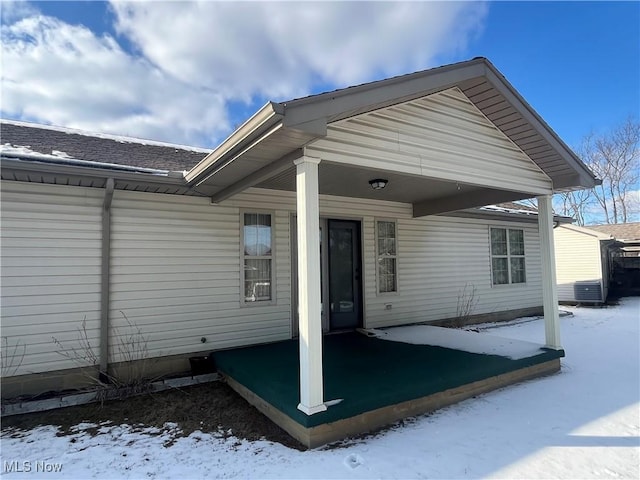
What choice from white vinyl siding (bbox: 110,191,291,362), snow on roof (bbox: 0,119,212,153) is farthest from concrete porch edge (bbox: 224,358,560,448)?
snow on roof (bbox: 0,119,212,153)

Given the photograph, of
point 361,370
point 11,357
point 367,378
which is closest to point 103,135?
point 11,357

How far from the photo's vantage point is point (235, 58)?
28.7 ft

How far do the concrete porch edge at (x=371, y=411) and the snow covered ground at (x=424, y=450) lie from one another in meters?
0.11

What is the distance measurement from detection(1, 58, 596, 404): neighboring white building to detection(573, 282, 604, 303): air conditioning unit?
10.1m

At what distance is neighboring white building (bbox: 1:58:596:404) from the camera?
3.49 metres

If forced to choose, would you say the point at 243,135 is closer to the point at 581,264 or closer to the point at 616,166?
the point at 581,264

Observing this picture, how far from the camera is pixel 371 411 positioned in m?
3.53

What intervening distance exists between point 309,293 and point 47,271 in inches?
138

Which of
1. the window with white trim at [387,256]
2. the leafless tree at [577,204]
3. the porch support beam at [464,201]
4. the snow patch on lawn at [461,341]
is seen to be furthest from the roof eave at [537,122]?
the leafless tree at [577,204]

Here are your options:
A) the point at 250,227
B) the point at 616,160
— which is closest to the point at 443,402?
the point at 250,227

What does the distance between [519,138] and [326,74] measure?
650 cm

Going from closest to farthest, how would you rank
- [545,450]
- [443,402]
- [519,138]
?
[545,450], [443,402], [519,138]

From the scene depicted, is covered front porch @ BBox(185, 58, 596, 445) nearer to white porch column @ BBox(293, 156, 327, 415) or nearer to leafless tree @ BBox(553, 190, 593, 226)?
white porch column @ BBox(293, 156, 327, 415)

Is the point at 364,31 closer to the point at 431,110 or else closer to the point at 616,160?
the point at 431,110
